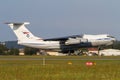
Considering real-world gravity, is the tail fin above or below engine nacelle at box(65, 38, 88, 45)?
above

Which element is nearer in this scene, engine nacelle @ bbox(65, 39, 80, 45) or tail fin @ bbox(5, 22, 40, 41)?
engine nacelle @ bbox(65, 39, 80, 45)

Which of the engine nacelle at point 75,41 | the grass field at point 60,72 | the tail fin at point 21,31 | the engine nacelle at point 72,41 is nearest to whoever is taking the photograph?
the grass field at point 60,72

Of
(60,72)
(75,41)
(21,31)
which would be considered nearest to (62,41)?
(75,41)

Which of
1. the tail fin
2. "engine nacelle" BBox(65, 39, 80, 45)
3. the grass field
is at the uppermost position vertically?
the tail fin

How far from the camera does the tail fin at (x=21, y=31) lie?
108562 mm

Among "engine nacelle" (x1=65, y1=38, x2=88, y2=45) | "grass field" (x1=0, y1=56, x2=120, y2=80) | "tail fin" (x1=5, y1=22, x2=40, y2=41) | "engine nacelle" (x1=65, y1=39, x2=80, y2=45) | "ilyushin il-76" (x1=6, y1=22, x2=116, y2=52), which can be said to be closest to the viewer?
"grass field" (x1=0, y1=56, x2=120, y2=80)

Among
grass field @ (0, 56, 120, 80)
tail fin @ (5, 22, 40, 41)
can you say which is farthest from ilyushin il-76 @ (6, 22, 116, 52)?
grass field @ (0, 56, 120, 80)

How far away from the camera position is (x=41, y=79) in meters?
19.7

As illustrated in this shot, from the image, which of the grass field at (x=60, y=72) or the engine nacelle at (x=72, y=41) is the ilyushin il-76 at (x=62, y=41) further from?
the grass field at (x=60, y=72)

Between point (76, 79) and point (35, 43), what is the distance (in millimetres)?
86354

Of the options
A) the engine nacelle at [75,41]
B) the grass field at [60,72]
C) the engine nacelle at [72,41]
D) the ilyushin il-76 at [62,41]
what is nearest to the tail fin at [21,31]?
the ilyushin il-76 at [62,41]

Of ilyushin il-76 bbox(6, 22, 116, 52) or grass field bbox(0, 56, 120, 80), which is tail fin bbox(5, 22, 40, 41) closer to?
ilyushin il-76 bbox(6, 22, 116, 52)

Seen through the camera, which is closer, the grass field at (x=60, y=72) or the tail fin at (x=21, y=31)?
the grass field at (x=60, y=72)

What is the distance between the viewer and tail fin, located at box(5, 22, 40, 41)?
109 metres
